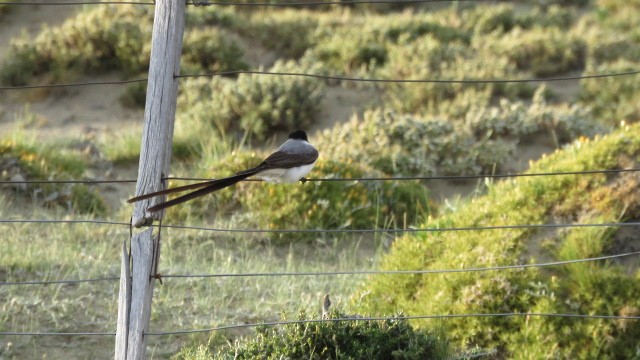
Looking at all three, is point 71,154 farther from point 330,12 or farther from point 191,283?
point 330,12

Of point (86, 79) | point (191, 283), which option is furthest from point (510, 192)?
point (86, 79)

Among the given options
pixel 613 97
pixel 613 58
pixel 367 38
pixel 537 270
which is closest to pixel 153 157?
pixel 537 270

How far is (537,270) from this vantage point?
652cm

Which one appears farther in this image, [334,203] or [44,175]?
[44,175]

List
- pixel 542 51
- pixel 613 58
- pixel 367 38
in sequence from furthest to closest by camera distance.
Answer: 1. pixel 613 58
2. pixel 542 51
3. pixel 367 38

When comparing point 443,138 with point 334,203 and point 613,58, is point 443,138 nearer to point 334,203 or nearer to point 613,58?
point 334,203

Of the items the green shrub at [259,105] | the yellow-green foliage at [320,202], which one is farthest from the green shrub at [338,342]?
the green shrub at [259,105]

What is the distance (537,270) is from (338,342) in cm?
183

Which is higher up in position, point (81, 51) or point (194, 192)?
point (81, 51)

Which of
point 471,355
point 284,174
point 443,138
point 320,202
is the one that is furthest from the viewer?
point 443,138

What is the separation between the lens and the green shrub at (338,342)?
17.1 ft

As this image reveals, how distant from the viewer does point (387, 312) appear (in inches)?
251

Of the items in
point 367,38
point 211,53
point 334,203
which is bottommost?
point 334,203

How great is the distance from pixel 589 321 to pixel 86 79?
9505 mm
